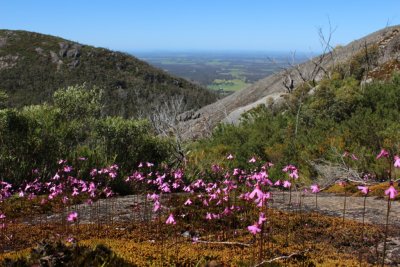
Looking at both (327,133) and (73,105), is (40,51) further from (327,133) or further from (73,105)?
(327,133)

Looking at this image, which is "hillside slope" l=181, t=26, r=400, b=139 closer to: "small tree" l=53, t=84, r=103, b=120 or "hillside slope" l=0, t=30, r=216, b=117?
"small tree" l=53, t=84, r=103, b=120

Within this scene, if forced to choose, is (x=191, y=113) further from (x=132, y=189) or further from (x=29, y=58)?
(x=29, y=58)

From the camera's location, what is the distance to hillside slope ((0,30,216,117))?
108 m

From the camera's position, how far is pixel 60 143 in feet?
44.7

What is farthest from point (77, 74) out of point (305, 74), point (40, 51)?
point (305, 74)

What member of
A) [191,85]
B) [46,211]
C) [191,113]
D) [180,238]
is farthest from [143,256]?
[191,85]

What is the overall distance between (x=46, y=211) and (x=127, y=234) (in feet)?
10.4

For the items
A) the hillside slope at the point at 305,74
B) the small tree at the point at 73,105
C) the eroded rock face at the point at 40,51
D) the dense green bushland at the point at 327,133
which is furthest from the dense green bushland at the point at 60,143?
the eroded rock face at the point at 40,51

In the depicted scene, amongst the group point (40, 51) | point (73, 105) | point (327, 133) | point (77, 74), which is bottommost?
point (77, 74)

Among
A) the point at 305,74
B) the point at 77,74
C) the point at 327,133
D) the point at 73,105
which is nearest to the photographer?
the point at 327,133

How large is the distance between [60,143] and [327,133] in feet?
34.6

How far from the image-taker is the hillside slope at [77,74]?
108m

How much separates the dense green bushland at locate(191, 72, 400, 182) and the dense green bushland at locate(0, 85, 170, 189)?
2.53 metres

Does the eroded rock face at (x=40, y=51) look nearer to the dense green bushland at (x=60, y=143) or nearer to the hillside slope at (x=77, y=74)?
the hillside slope at (x=77, y=74)
